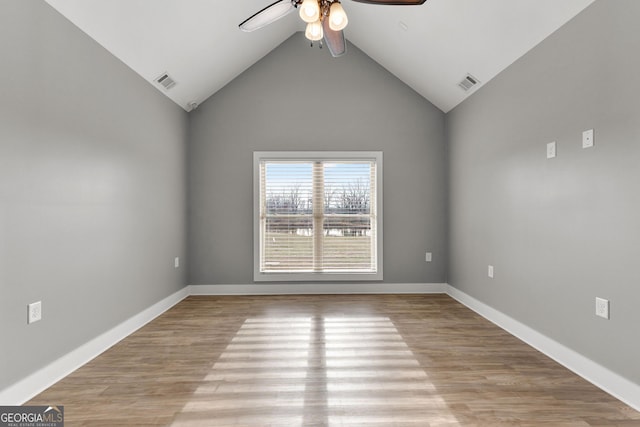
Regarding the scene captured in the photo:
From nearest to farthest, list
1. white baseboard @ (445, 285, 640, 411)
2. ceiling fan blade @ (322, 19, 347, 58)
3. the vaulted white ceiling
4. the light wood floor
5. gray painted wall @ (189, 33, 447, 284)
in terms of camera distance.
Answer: the light wood floor → white baseboard @ (445, 285, 640, 411) → ceiling fan blade @ (322, 19, 347, 58) → the vaulted white ceiling → gray painted wall @ (189, 33, 447, 284)

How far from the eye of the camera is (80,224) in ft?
8.47

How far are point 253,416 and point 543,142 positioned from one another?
289cm

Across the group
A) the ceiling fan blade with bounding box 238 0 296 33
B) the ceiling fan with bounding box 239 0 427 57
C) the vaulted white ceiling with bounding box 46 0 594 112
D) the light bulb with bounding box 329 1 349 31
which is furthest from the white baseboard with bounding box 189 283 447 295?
the light bulb with bounding box 329 1 349 31

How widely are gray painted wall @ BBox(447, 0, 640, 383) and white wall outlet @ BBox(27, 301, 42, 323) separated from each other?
3542mm

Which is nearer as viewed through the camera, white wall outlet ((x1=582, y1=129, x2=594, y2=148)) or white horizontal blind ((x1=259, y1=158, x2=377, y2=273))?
white wall outlet ((x1=582, y1=129, x2=594, y2=148))

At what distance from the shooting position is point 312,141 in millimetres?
4746

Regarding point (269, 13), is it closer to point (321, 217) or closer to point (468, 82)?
point (468, 82)

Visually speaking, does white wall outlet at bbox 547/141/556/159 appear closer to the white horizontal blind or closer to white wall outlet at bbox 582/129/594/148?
white wall outlet at bbox 582/129/594/148

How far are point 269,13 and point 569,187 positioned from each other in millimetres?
2431

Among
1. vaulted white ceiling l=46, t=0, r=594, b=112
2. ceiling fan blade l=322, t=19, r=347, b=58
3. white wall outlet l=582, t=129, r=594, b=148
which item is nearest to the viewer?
white wall outlet l=582, t=129, r=594, b=148

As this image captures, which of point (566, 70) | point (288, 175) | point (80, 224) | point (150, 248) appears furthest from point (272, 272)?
point (566, 70)

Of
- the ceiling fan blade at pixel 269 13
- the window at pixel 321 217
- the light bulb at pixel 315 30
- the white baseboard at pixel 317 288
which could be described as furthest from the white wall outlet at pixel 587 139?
the white baseboard at pixel 317 288

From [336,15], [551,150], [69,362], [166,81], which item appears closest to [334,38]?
[336,15]

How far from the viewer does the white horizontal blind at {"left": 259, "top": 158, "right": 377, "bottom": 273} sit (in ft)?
15.8
